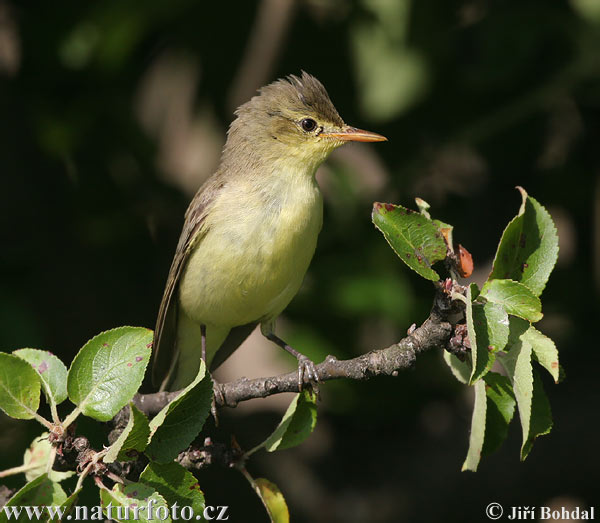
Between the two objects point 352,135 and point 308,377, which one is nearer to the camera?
point 308,377

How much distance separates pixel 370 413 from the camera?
4211 millimetres

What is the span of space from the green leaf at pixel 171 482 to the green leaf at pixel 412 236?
2.62ft

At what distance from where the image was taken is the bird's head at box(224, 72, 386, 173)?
148 inches

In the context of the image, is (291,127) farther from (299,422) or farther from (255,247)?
(299,422)

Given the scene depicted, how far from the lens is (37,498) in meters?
2.09

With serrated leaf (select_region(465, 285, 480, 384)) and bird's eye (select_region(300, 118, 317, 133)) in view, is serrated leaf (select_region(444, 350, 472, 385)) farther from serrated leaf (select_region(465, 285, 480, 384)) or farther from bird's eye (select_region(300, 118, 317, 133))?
bird's eye (select_region(300, 118, 317, 133))

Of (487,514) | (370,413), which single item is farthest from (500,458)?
(370,413)

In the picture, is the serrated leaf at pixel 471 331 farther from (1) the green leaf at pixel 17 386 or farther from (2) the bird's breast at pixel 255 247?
(2) the bird's breast at pixel 255 247

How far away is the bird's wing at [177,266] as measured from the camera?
12.0 feet

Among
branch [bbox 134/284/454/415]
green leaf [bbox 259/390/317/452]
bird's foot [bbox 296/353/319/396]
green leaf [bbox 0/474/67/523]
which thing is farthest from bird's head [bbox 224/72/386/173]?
green leaf [bbox 0/474/67/523]

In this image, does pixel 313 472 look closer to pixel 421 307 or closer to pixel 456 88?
pixel 421 307

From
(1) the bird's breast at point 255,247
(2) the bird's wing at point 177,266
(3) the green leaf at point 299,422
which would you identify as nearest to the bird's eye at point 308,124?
(1) the bird's breast at point 255,247

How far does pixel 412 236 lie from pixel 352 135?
66.1 inches

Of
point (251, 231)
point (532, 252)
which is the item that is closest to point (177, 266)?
point (251, 231)
